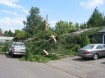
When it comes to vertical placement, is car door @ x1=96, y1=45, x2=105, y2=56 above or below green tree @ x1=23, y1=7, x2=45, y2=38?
below

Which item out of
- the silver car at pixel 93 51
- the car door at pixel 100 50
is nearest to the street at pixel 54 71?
the silver car at pixel 93 51

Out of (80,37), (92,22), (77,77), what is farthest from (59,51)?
(92,22)

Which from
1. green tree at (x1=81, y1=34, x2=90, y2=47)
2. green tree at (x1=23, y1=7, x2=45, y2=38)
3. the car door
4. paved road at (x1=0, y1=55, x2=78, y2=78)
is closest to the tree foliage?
green tree at (x1=23, y1=7, x2=45, y2=38)

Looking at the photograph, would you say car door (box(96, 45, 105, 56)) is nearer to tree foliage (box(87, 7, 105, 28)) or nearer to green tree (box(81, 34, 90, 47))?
green tree (box(81, 34, 90, 47))

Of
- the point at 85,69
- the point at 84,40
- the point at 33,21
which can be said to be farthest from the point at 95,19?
the point at 85,69

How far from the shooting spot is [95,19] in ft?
215

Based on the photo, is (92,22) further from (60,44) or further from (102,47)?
(102,47)

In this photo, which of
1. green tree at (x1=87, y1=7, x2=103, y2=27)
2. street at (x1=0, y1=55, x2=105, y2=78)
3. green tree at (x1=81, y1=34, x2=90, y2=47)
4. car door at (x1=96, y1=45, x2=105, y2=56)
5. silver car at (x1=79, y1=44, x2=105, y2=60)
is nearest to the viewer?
street at (x1=0, y1=55, x2=105, y2=78)

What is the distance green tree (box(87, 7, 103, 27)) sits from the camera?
6431 centimetres

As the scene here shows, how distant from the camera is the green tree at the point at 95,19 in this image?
64.3 m

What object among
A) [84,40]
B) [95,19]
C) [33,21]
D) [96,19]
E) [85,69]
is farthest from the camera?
[33,21]

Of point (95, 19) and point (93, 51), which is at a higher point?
point (95, 19)

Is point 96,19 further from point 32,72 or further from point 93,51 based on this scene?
point 32,72

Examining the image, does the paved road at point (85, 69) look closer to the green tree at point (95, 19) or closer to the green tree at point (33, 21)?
the green tree at point (95, 19)
